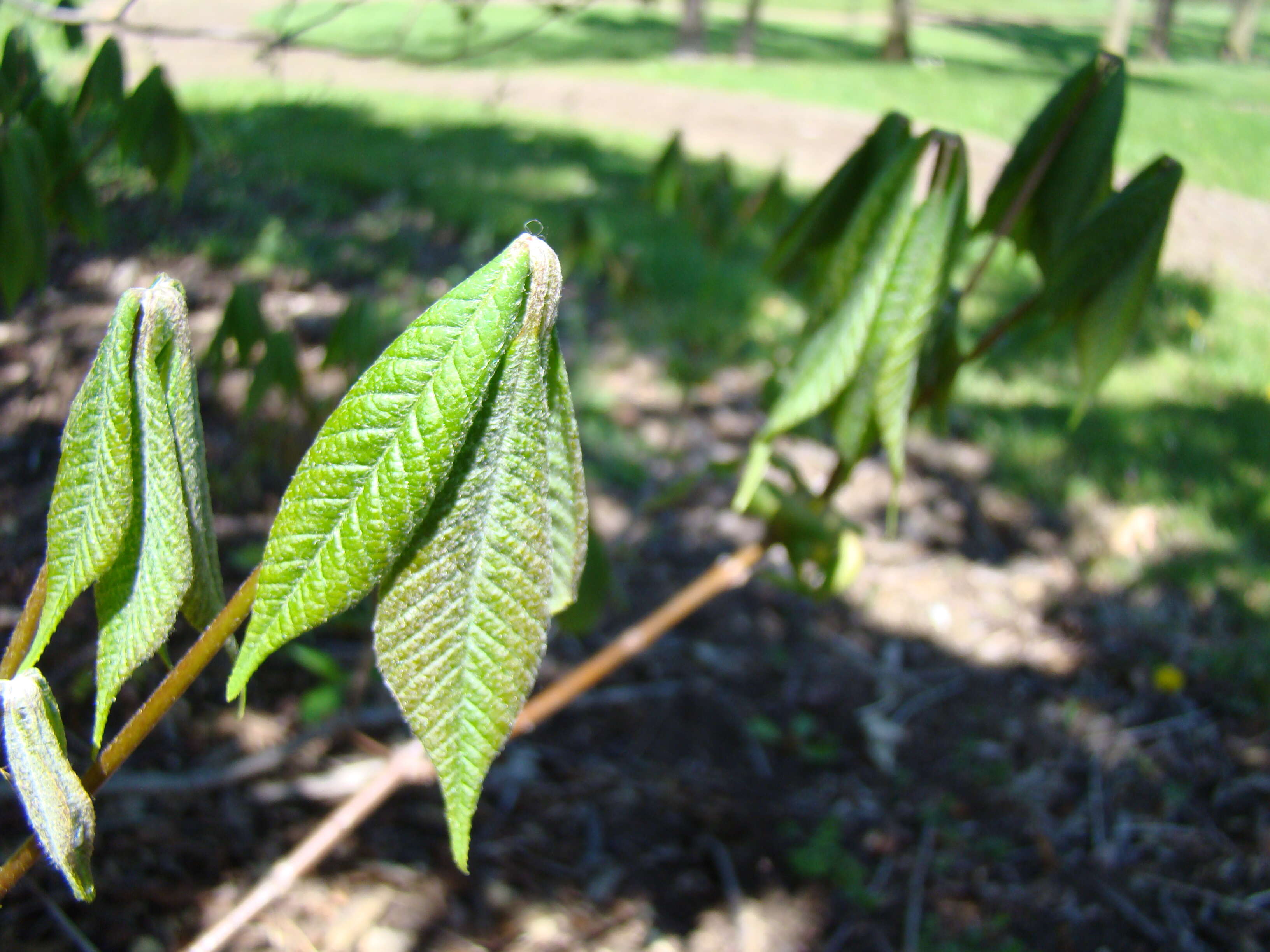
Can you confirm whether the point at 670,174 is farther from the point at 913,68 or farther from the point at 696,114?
the point at 913,68

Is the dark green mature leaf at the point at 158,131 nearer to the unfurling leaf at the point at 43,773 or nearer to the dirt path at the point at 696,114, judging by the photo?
the unfurling leaf at the point at 43,773

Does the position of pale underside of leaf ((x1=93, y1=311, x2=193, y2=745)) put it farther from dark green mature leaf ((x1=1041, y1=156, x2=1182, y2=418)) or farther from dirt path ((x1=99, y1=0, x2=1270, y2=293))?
dirt path ((x1=99, y1=0, x2=1270, y2=293))

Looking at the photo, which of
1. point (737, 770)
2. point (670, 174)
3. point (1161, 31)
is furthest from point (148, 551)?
point (1161, 31)

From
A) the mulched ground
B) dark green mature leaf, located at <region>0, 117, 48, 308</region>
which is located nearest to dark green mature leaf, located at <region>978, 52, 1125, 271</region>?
the mulched ground

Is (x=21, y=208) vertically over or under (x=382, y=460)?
under

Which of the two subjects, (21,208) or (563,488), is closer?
(563,488)

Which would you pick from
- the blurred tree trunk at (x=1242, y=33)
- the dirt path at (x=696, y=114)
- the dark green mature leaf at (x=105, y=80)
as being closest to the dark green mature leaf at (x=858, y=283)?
the dark green mature leaf at (x=105, y=80)
